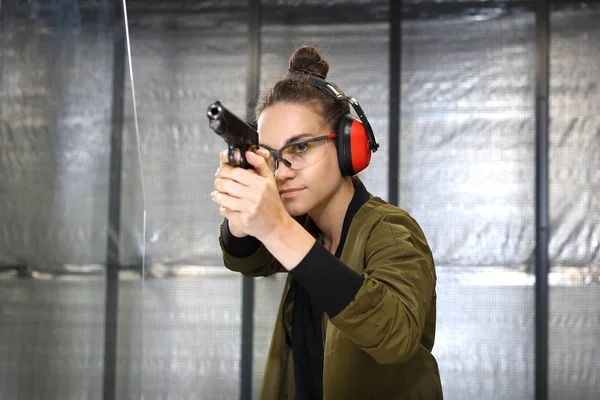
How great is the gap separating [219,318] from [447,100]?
1.39 m

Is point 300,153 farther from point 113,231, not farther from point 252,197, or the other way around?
point 113,231

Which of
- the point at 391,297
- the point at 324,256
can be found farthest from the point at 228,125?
the point at 391,297

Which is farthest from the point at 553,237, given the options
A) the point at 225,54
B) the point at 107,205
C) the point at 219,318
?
the point at 107,205

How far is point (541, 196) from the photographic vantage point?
2.63m

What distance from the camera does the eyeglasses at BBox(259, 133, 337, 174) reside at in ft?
3.17

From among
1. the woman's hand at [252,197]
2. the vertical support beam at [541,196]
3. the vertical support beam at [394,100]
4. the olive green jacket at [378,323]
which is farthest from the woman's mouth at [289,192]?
the vertical support beam at [541,196]

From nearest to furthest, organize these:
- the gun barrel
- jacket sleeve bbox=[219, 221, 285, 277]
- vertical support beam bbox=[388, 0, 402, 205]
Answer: the gun barrel, jacket sleeve bbox=[219, 221, 285, 277], vertical support beam bbox=[388, 0, 402, 205]

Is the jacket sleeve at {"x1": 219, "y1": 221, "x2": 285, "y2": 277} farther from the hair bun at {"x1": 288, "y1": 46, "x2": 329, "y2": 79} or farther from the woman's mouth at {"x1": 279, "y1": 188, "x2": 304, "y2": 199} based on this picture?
the hair bun at {"x1": 288, "y1": 46, "x2": 329, "y2": 79}

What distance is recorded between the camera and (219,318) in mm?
2729

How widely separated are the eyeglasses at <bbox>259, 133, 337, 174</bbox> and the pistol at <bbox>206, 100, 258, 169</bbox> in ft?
0.52

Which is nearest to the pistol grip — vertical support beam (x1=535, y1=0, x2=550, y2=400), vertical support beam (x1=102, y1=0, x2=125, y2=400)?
vertical support beam (x1=102, y1=0, x2=125, y2=400)

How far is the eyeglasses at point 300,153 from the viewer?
967 millimetres

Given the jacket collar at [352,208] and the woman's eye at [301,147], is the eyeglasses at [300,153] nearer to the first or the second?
the woman's eye at [301,147]

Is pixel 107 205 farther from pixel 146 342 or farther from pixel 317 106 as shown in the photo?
pixel 146 342
